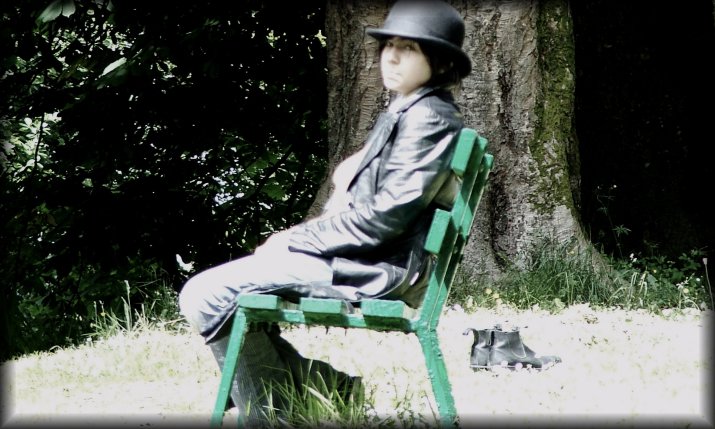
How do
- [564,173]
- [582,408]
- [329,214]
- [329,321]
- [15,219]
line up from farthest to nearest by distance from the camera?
[15,219]
[564,173]
[582,408]
[329,214]
[329,321]

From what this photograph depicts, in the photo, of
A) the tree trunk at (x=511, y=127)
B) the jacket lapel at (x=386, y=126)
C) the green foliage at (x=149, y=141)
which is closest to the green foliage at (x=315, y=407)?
the jacket lapel at (x=386, y=126)

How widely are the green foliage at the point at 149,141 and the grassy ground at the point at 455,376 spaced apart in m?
2.34

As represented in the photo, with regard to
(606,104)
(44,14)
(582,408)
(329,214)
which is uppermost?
(44,14)

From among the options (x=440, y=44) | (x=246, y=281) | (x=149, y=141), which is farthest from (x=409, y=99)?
(x=149, y=141)

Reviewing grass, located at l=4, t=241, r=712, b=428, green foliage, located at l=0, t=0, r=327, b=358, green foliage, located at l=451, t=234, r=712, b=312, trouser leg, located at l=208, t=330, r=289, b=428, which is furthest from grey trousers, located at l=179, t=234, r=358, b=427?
green foliage, located at l=0, t=0, r=327, b=358

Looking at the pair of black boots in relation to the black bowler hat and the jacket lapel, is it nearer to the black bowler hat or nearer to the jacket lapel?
the jacket lapel

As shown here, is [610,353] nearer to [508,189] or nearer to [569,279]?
[569,279]

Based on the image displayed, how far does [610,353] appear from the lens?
506 cm

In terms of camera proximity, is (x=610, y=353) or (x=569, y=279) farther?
(x=569, y=279)

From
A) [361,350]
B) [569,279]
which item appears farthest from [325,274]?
[569,279]

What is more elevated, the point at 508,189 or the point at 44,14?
the point at 44,14

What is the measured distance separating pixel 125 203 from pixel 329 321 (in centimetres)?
546

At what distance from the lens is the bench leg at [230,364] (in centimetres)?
348

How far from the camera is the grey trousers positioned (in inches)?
137
